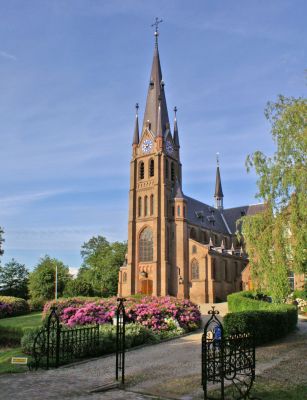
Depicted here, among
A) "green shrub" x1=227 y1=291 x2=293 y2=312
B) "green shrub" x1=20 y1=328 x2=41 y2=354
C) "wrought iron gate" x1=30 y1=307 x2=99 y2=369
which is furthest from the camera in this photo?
"green shrub" x1=227 y1=291 x2=293 y2=312

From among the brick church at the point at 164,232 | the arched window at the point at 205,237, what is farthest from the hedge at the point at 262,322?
the arched window at the point at 205,237

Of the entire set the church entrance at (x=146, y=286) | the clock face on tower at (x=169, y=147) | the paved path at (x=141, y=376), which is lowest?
the paved path at (x=141, y=376)

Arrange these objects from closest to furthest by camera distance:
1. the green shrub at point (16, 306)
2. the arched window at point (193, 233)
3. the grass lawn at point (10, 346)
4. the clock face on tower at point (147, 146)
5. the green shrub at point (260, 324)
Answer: the grass lawn at point (10, 346) < the green shrub at point (260, 324) < the green shrub at point (16, 306) < the arched window at point (193, 233) < the clock face on tower at point (147, 146)

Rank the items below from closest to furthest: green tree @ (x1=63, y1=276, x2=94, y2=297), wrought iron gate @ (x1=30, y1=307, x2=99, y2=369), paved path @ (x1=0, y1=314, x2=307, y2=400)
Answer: paved path @ (x1=0, y1=314, x2=307, y2=400)
wrought iron gate @ (x1=30, y1=307, x2=99, y2=369)
green tree @ (x1=63, y1=276, x2=94, y2=297)

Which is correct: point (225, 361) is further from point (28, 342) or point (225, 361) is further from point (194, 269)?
point (194, 269)

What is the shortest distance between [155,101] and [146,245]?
21273mm

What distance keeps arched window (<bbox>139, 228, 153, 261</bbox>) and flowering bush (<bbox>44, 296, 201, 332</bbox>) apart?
102 ft

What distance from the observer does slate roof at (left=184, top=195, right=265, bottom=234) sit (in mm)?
59812

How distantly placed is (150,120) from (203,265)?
22.3m

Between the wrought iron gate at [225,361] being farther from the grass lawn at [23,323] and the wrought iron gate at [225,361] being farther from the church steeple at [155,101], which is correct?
the church steeple at [155,101]

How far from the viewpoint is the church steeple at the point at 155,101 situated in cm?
5957

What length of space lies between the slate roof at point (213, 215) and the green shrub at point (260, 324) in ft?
129

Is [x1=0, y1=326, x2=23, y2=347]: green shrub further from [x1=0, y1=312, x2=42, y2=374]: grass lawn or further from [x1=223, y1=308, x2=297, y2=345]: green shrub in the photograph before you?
[x1=223, y1=308, x2=297, y2=345]: green shrub

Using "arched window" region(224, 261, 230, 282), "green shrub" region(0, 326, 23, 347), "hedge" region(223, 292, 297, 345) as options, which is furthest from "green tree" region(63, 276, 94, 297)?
"hedge" region(223, 292, 297, 345)
